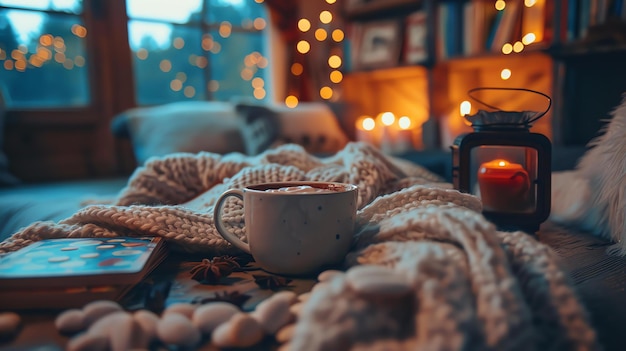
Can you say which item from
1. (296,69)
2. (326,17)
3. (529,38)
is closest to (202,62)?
(296,69)

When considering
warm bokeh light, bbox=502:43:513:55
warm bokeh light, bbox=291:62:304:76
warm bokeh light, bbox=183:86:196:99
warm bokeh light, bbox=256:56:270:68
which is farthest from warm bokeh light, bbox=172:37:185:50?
warm bokeh light, bbox=502:43:513:55

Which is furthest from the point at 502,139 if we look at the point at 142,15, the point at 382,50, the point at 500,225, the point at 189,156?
the point at 142,15

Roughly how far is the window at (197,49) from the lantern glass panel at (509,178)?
1.99 meters

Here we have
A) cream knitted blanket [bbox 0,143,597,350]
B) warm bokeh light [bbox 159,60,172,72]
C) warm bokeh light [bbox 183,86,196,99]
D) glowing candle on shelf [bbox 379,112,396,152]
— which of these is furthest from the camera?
warm bokeh light [bbox 183,86,196,99]

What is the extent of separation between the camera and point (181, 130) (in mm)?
1633

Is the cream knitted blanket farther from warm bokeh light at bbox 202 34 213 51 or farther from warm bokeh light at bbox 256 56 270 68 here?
warm bokeh light at bbox 256 56 270 68

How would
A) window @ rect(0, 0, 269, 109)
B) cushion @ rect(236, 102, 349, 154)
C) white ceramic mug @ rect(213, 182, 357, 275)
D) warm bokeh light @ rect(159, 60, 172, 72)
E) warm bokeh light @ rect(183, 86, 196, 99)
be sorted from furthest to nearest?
warm bokeh light @ rect(183, 86, 196, 99)
warm bokeh light @ rect(159, 60, 172, 72)
window @ rect(0, 0, 269, 109)
cushion @ rect(236, 102, 349, 154)
white ceramic mug @ rect(213, 182, 357, 275)

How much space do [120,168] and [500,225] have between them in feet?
6.53

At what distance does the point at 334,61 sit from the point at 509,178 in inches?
84.6

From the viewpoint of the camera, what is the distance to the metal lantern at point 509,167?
63 centimetres

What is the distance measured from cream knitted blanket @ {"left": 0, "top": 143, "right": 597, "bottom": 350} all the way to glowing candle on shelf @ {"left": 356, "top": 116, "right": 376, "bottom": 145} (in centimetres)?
148

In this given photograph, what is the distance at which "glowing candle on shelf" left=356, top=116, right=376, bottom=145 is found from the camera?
2104mm

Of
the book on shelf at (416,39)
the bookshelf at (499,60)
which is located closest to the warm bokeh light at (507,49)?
the bookshelf at (499,60)

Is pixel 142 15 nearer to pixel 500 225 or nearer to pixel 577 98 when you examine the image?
pixel 577 98
